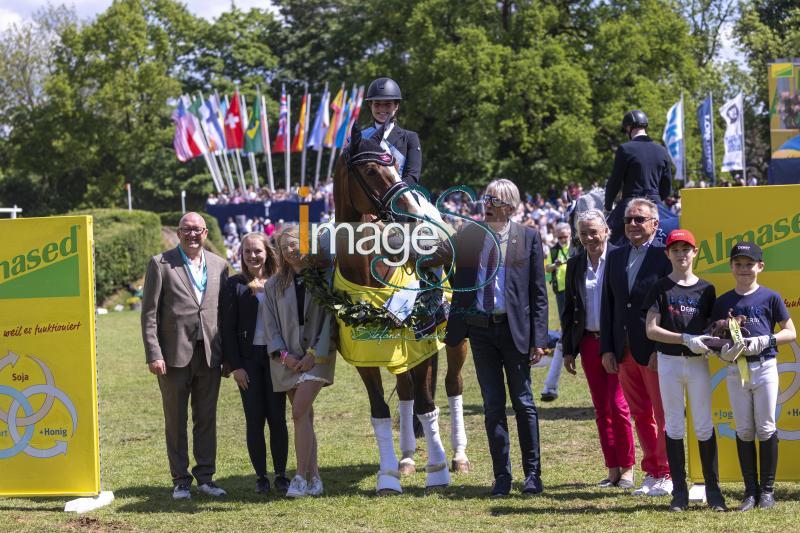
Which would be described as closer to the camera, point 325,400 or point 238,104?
point 325,400

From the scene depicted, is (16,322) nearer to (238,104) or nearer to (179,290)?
(179,290)

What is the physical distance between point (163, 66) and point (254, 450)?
4831 centimetres

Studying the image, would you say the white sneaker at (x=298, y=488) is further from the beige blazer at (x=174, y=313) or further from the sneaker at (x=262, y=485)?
the beige blazer at (x=174, y=313)

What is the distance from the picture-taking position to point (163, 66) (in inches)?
2105

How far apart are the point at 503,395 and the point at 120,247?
1962 centimetres

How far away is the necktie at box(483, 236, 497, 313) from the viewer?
7055 mm

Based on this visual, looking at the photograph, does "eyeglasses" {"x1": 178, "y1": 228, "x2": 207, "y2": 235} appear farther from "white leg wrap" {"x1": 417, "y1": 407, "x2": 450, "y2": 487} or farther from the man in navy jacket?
the man in navy jacket

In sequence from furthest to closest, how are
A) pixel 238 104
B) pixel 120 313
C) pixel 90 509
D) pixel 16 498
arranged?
pixel 238 104 < pixel 120 313 < pixel 16 498 < pixel 90 509

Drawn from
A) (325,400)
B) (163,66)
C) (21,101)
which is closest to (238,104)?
(163,66)

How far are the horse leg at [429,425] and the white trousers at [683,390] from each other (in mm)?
1742

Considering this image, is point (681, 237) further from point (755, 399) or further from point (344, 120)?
point (344, 120)

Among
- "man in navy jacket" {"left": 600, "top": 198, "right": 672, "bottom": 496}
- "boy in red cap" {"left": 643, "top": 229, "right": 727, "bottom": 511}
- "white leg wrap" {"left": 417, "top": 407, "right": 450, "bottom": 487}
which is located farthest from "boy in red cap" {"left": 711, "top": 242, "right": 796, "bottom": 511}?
"white leg wrap" {"left": 417, "top": 407, "right": 450, "bottom": 487}

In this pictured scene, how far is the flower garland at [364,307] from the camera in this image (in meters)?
7.21

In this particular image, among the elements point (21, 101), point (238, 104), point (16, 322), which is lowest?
point (16, 322)
